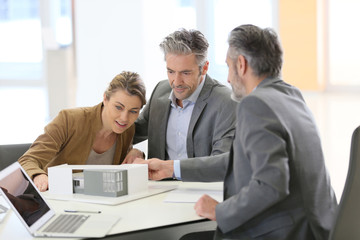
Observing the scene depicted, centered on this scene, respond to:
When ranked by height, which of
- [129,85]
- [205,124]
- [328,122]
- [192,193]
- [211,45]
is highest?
[211,45]

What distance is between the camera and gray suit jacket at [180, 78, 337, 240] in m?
1.80

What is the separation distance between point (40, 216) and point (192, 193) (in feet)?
2.41

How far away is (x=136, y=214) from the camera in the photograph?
7.30 feet

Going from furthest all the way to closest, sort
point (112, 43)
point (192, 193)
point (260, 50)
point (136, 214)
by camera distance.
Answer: point (112, 43) → point (192, 193) → point (136, 214) → point (260, 50)

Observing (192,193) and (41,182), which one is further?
(41,182)

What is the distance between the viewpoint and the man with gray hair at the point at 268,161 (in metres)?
1.81

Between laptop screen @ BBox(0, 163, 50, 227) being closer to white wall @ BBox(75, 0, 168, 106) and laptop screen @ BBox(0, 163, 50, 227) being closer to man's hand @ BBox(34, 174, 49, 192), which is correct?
man's hand @ BBox(34, 174, 49, 192)

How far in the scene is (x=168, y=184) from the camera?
9.09 ft

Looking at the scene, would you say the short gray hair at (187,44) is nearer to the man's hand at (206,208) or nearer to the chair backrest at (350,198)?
the man's hand at (206,208)

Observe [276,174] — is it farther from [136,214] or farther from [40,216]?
[40,216]

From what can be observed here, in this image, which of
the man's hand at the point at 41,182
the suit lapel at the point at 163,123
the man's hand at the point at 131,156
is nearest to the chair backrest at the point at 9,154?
the man's hand at the point at 41,182

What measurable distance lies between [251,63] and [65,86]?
3909mm

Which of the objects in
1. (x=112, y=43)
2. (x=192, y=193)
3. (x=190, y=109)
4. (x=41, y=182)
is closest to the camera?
(x=192, y=193)

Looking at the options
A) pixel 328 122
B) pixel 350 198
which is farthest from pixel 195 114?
pixel 328 122
